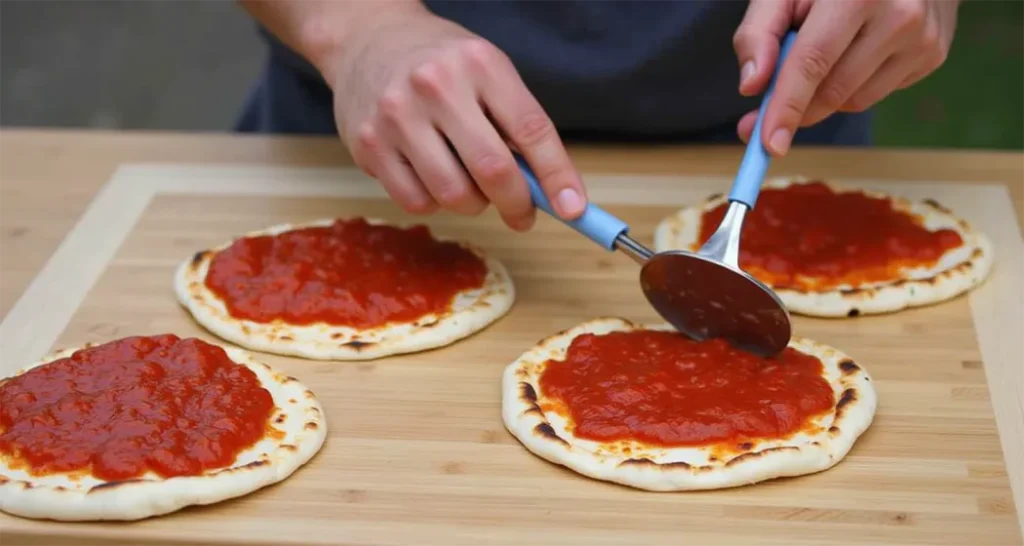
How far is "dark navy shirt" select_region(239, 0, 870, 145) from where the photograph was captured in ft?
8.69

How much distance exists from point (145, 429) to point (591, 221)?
784mm

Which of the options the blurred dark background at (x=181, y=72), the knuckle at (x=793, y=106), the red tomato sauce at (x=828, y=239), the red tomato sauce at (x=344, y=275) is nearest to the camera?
the knuckle at (x=793, y=106)

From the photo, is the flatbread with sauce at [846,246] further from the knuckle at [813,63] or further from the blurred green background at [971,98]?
the blurred green background at [971,98]

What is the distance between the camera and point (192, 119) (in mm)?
6273

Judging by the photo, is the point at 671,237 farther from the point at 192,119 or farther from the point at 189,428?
the point at 192,119

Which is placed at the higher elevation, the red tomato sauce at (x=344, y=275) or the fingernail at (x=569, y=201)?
the fingernail at (x=569, y=201)

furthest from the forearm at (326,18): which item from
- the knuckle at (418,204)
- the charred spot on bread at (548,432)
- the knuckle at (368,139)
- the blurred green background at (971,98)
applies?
the blurred green background at (971,98)

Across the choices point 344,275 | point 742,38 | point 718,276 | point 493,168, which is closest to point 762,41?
point 742,38

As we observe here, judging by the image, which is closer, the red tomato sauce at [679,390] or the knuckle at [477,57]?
the red tomato sauce at [679,390]

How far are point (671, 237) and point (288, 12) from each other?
873 millimetres

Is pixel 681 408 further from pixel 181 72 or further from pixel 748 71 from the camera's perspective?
pixel 181 72

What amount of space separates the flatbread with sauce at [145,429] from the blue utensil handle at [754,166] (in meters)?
0.78

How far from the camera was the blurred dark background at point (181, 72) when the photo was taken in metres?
5.75

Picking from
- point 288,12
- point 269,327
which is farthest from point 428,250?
point 288,12
